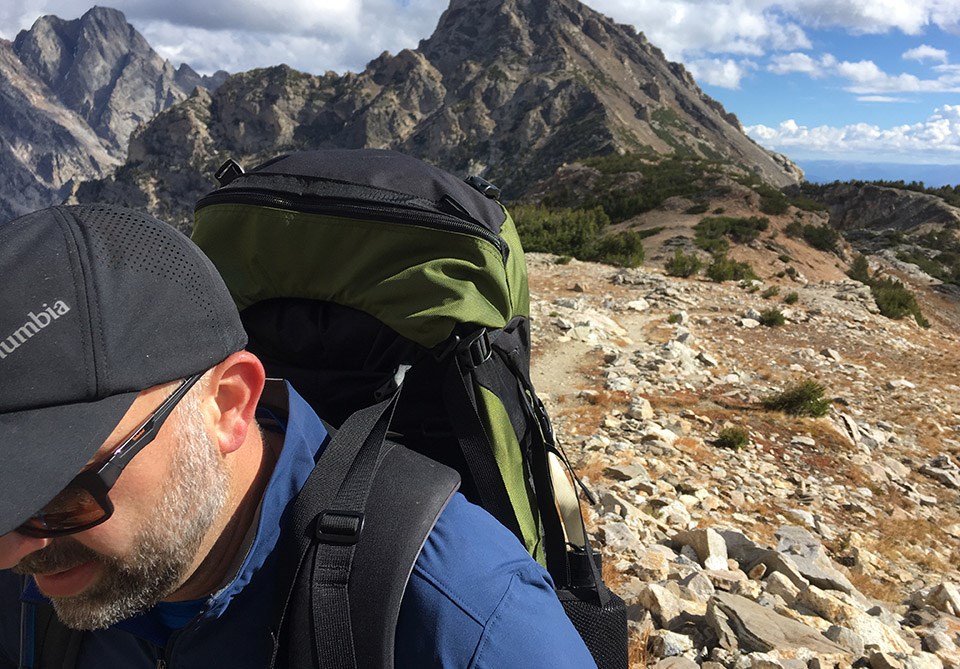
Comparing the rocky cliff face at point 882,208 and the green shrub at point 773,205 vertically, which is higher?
the rocky cliff face at point 882,208

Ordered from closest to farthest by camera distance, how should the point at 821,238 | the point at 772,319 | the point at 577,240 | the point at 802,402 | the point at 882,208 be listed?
the point at 802,402, the point at 772,319, the point at 577,240, the point at 821,238, the point at 882,208

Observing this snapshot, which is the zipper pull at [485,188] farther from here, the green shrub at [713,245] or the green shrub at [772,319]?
the green shrub at [713,245]

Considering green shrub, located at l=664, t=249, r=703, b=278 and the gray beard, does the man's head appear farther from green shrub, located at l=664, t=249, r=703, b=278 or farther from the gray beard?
green shrub, located at l=664, t=249, r=703, b=278

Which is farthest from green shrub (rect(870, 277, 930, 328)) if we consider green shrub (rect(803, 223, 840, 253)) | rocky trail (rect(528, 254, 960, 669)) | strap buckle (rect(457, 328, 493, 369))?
strap buckle (rect(457, 328, 493, 369))

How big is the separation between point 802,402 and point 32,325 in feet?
23.4

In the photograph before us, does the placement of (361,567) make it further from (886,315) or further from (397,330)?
(886,315)

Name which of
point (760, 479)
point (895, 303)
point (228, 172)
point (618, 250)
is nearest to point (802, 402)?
point (760, 479)

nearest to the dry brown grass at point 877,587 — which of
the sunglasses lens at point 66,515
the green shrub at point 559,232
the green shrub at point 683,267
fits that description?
the sunglasses lens at point 66,515

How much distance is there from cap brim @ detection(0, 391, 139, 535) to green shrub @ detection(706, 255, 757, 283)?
15.0 metres

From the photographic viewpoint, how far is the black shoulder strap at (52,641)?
4.04 feet

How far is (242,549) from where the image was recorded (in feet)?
3.90

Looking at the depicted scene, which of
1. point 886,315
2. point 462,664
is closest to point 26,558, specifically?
point 462,664

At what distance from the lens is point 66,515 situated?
38.7 inches

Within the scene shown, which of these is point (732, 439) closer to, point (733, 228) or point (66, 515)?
point (66, 515)
